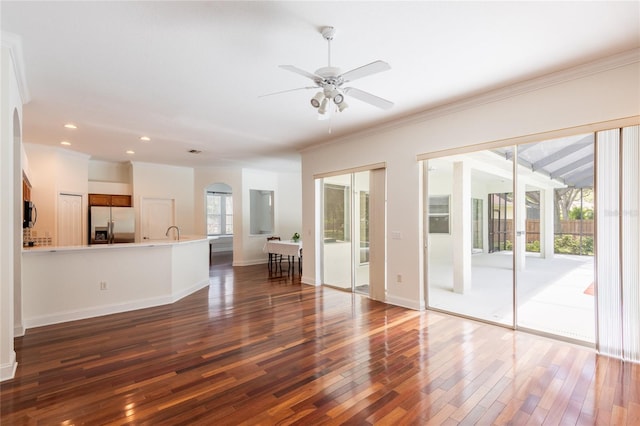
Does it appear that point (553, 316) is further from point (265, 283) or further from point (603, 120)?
point (265, 283)

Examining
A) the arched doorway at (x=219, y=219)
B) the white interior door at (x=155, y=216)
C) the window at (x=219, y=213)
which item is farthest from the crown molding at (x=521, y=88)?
the window at (x=219, y=213)


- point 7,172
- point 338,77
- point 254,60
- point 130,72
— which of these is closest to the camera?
point 338,77

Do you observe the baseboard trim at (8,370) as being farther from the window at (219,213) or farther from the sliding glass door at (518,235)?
the window at (219,213)

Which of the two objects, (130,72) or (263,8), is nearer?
(263,8)

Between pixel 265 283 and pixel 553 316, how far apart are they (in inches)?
191

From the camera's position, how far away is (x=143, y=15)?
225cm

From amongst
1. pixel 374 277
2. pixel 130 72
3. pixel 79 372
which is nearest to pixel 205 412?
pixel 79 372

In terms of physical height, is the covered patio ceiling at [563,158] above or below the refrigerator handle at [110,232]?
above

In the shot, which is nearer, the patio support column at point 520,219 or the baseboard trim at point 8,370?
the baseboard trim at point 8,370

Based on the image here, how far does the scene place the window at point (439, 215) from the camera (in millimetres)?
5082

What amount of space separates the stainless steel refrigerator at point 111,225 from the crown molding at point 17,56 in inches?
168

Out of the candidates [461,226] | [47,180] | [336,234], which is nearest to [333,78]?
[461,226]

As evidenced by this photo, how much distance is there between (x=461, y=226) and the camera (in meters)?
5.30

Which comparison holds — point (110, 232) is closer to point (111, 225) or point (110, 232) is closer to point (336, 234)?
point (111, 225)
